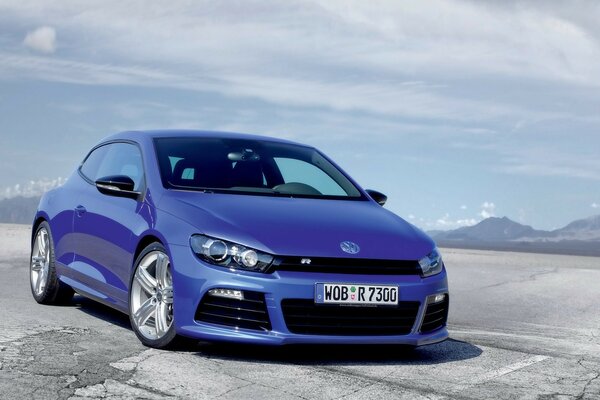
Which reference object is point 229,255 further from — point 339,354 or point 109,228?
point 109,228

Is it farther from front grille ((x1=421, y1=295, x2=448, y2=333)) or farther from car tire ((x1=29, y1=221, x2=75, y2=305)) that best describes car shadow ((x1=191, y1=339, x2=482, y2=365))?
car tire ((x1=29, y1=221, x2=75, y2=305))

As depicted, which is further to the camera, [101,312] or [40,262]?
[40,262]

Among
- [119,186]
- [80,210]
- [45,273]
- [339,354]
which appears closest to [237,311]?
[339,354]

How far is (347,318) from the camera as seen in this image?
6.13 m

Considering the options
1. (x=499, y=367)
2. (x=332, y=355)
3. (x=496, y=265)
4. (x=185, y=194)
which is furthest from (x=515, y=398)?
(x=496, y=265)

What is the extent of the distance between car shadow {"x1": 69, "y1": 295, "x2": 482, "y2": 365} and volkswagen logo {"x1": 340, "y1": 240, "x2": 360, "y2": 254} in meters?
0.72

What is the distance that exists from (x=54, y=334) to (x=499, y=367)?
3048 mm

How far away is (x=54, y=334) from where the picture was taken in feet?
23.1

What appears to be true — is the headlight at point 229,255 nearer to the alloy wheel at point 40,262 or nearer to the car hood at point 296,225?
the car hood at point 296,225

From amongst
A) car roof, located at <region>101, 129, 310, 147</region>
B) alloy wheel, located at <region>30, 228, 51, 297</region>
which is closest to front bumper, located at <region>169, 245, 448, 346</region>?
car roof, located at <region>101, 129, 310, 147</region>

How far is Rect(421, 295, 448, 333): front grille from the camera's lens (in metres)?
6.46

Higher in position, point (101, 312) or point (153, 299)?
point (153, 299)

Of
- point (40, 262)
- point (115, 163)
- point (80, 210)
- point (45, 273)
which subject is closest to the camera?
point (80, 210)

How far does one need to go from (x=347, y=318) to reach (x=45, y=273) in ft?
12.2
